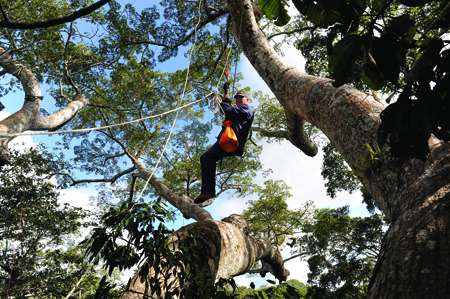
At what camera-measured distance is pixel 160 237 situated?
2.06 m

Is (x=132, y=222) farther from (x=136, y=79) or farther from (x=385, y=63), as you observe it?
(x=136, y=79)

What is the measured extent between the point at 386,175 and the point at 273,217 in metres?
11.6

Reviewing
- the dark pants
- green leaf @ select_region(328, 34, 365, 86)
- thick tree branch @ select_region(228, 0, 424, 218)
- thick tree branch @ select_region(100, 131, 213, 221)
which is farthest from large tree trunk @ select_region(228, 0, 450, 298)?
thick tree branch @ select_region(100, 131, 213, 221)

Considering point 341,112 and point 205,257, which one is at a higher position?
point 341,112

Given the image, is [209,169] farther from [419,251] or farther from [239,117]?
[419,251]

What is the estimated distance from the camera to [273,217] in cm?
1316

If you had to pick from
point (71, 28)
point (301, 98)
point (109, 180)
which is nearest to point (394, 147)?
point (301, 98)

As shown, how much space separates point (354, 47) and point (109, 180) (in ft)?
39.7

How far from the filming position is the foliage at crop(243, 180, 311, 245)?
13.0 m

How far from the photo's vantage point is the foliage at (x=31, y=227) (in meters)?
7.59

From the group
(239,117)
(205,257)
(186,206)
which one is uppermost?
(186,206)

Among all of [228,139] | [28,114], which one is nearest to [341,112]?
[228,139]

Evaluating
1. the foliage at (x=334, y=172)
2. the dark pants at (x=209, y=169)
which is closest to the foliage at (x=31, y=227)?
the dark pants at (x=209, y=169)

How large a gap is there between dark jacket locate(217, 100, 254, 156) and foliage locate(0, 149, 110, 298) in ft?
15.3
